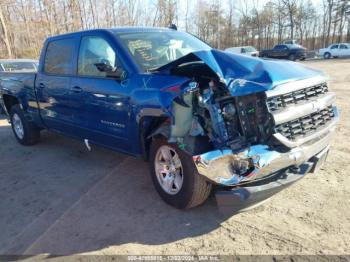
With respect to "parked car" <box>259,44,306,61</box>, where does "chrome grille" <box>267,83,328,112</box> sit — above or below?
above

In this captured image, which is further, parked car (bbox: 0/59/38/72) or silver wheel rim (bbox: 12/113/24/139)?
parked car (bbox: 0/59/38/72)

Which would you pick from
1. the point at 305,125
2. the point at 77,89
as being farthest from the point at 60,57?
the point at 305,125

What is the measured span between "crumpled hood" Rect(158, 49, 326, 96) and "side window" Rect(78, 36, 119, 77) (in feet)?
3.87

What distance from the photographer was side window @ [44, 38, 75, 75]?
16.6 feet

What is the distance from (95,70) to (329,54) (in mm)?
37408

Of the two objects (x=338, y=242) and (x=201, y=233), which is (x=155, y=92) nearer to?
(x=201, y=233)

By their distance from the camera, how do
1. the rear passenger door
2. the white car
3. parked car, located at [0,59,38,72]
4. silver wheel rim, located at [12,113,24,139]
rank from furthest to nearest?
the white car → parked car, located at [0,59,38,72] → silver wheel rim, located at [12,113,24,139] → the rear passenger door

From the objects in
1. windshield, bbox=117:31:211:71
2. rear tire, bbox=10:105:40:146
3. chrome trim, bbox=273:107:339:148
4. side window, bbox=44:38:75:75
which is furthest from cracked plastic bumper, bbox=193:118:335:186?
rear tire, bbox=10:105:40:146

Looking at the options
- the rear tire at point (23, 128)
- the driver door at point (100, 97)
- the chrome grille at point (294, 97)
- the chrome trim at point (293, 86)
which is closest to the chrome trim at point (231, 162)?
the chrome grille at point (294, 97)

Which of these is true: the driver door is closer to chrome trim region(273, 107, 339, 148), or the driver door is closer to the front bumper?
the front bumper

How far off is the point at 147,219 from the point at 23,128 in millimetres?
4370

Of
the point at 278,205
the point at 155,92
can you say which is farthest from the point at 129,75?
the point at 278,205

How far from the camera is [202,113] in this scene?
10.4 ft

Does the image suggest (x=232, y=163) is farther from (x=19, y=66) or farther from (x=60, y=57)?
(x=19, y=66)
